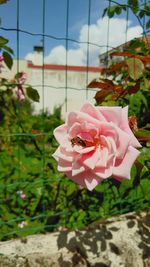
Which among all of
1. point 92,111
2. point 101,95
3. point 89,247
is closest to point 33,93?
point 101,95

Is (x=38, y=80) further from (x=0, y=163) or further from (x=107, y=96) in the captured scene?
(x=107, y=96)

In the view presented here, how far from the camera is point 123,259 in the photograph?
1.66 metres

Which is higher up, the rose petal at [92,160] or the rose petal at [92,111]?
the rose petal at [92,111]

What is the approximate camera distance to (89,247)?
64.6 inches

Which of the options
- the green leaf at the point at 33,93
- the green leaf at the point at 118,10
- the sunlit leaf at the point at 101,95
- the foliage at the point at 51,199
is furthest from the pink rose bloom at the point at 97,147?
the foliage at the point at 51,199

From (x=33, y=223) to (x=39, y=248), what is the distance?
2.36ft

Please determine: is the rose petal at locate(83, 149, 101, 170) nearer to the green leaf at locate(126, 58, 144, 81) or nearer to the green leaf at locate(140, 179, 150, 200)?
the green leaf at locate(140, 179, 150, 200)

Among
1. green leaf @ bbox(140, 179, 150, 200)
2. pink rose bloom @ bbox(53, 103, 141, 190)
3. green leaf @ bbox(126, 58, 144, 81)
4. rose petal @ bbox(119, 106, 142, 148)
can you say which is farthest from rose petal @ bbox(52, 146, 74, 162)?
green leaf @ bbox(126, 58, 144, 81)

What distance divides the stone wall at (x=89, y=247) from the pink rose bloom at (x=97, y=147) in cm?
93

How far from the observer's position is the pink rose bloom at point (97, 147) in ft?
2.20

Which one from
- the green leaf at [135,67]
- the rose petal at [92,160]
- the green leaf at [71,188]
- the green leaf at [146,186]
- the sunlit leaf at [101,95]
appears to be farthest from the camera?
the green leaf at [71,188]

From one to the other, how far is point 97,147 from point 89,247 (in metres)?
1.05

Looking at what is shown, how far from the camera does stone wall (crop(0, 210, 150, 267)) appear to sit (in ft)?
5.03

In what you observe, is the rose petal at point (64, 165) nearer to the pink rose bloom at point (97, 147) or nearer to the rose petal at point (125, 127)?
the pink rose bloom at point (97, 147)
